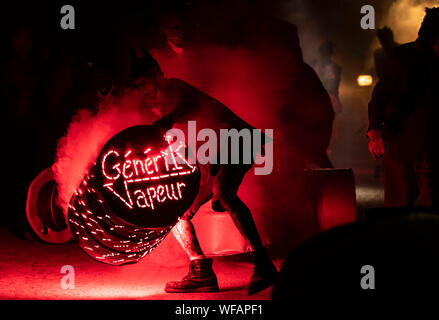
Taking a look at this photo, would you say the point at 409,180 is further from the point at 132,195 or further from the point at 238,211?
the point at 132,195

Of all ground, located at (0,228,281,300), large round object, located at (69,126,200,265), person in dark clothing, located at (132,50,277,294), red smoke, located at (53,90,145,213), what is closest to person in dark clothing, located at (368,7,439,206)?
person in dark clothing, located at (132,50,277,294)

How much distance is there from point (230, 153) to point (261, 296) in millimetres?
1433

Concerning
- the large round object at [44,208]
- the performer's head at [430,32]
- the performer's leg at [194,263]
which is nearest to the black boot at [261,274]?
the performer's leg at [194,263]

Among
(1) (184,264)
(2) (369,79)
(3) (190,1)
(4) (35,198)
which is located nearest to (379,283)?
(1) (184,264)

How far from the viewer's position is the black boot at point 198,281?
17.1 ft

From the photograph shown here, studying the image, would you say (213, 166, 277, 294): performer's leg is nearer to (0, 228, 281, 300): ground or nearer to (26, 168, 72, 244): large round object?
(0, 228, 281, 300): ground

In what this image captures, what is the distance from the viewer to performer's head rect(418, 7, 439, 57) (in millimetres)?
5195

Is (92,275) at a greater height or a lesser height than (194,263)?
lesser

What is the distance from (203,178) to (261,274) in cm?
113

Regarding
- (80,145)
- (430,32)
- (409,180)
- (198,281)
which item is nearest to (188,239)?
(198,281)

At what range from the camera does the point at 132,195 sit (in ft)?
16.2

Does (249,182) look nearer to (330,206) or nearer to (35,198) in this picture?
(330,206)

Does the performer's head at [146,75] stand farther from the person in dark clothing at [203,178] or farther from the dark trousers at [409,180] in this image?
the dark trousers at [409,180]

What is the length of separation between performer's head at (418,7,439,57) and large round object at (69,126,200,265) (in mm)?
2630
